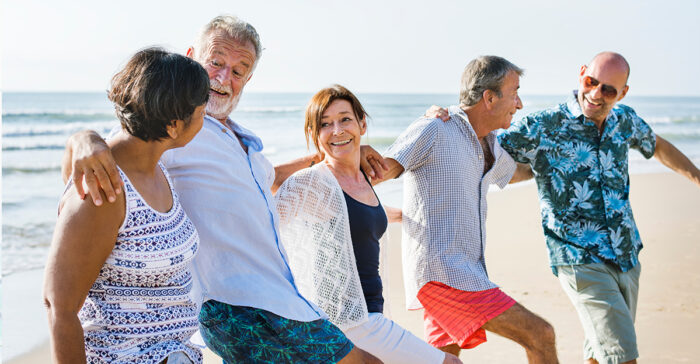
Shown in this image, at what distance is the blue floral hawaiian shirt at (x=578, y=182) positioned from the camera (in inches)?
165

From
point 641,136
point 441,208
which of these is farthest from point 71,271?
point 641,136

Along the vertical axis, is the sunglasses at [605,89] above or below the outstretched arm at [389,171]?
above

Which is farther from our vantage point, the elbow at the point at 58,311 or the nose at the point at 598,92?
the nose at the point at 598,92

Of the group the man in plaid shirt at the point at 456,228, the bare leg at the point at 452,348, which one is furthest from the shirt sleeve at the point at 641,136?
the bare leg at the point at 452,348

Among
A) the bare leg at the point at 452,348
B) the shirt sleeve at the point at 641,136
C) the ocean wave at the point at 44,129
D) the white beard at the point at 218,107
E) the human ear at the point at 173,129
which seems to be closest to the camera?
the human ear at the point at 173,129

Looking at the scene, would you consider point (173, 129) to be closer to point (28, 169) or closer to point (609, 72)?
point (609, 72)

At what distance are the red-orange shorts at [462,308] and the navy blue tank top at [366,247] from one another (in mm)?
594

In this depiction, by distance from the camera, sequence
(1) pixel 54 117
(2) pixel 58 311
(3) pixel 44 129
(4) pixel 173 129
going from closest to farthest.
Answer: (2) pixel 58 311
(4) pixel 173 129
(3) pixel 44 129
(1) pixel 54 117

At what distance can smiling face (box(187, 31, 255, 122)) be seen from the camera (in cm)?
280

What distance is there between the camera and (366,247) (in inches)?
129

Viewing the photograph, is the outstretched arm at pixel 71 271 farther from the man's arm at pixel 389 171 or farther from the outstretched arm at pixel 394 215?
the outstretched arm at pixel 394 215

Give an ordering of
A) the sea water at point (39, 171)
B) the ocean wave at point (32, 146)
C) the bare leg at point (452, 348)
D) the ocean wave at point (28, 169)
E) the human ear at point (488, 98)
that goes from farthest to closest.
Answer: the ocean wave at point (32, 146), the ocean wave at point (28, 169), the sea water at point (39, 171), the human ear at point (488, 98), the bare leg at point (452, 348)

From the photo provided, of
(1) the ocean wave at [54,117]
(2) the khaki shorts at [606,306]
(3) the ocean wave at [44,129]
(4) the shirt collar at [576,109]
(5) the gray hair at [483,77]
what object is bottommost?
(1) the ocean wave at [54,117]

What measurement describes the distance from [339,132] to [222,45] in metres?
0.86
